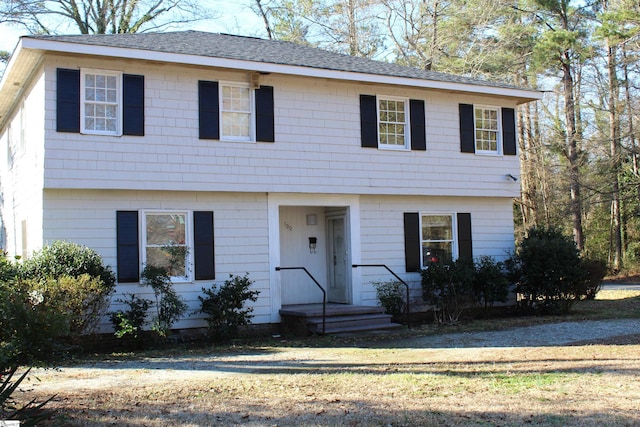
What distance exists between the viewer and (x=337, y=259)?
53.5ft

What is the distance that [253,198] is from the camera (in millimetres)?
14562

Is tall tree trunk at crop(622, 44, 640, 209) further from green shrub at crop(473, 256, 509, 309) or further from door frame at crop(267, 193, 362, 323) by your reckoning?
door frame at crop(267, 193, 362, 323)

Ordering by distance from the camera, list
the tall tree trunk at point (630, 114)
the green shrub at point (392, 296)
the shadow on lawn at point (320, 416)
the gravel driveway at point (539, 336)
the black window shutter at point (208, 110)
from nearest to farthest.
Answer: the shadow on lawn at point (320, 416) → the gravel driveway at point (539, 336) → the black window shutter at point (208, 110) → the green shrub at point (392, 296) → the tall tree trunk at point (630, 114)

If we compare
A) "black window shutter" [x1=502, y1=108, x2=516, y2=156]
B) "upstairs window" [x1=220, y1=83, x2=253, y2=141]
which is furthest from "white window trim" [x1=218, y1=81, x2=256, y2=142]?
"black window shutter" [x1=502, y1=108, x2=516, y2=156]

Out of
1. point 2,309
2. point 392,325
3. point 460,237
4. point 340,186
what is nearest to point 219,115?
point 340,186

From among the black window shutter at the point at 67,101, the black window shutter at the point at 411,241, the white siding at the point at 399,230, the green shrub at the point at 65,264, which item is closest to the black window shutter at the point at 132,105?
the black window shutter at the point at 67,101

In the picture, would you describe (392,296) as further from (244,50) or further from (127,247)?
(244,50)

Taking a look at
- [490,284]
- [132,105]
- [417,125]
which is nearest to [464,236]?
[490,284]

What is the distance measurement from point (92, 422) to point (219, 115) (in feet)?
28.2

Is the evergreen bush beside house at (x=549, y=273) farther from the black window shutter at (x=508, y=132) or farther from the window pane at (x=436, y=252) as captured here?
the black window shutter at (x=508, y=132)

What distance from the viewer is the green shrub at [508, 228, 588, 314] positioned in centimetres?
1605

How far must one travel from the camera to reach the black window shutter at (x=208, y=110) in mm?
13930

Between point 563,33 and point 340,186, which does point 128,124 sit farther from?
point 563,33

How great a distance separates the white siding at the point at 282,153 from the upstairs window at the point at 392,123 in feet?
0.86
